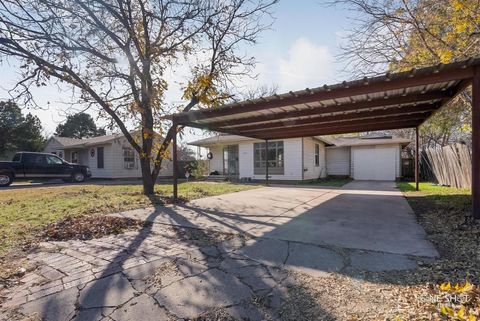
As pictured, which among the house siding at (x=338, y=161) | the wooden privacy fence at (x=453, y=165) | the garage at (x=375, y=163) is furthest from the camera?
the house siding at (x=338, y=161)

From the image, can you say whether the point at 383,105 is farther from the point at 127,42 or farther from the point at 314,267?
the point at 127,42

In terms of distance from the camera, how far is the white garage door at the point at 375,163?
17.3 m

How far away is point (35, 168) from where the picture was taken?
15523 millimetres

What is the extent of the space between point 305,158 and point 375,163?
5.05m

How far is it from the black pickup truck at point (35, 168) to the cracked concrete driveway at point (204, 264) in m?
13.6

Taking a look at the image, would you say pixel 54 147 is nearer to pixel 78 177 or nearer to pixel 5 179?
pixel 78 177

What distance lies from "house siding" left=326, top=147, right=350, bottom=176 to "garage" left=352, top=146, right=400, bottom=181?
908 millimetres

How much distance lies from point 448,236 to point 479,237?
0.36 meters

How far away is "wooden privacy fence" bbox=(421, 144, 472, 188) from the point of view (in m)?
9.28

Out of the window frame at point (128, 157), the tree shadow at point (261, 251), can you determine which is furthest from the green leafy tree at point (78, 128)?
the tree shadow at point (261, 251)

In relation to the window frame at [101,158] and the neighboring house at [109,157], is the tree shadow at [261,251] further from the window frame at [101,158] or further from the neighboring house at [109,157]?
the window frame at [101,158]

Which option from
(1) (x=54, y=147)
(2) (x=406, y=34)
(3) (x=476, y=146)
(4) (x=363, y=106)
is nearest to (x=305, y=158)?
(2) (x=406, y=34)

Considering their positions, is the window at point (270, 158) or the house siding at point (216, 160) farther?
the house siding at point (216, 160)

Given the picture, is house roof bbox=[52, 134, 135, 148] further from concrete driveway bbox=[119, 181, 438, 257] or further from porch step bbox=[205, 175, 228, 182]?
concrete driveway bbox=[119, 181, 438, 257]
